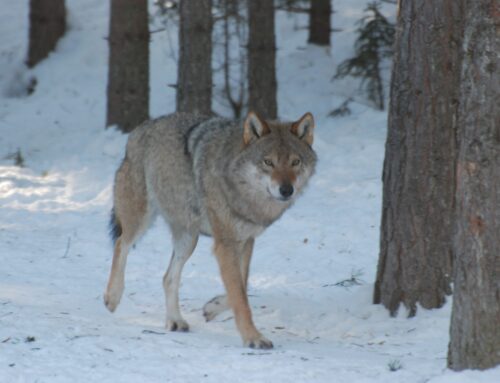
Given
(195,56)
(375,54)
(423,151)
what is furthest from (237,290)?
(375,54)

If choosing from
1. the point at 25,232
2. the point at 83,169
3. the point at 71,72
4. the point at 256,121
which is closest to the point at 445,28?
the point at 256,121

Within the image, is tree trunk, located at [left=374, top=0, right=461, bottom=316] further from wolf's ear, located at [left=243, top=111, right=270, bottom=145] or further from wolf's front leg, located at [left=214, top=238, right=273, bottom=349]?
wolf's front leg, located at [left=214, top=238, right=273, bottom=349]

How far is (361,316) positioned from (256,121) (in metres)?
1.66

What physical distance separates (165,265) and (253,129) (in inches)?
107

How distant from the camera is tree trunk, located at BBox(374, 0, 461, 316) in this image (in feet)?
19.4

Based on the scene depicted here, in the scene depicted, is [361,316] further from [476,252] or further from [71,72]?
[71,72]

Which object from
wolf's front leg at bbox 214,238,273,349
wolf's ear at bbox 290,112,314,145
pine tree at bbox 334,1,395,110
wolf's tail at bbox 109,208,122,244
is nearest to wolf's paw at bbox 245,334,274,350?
wolf's front leg at bbox 214,238,273,349

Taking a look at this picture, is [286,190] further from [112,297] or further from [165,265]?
[165,265]

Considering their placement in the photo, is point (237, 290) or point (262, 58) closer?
point (237, 290)

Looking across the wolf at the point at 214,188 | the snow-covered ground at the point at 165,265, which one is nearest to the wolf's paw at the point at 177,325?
the wolf at the point at 214,188

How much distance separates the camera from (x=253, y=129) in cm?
596

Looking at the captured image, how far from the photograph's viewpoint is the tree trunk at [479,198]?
4.03m

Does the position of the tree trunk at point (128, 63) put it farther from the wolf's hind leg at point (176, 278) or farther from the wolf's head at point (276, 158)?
the wolf's head at point (276, 158)

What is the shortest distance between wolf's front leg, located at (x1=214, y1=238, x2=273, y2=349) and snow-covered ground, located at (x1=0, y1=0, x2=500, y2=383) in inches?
7.3
